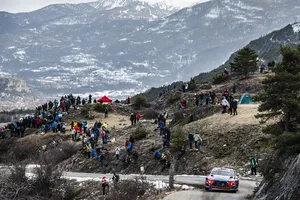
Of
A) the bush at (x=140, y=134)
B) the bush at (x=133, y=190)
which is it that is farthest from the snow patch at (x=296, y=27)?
the bush at (x=133, y=190)

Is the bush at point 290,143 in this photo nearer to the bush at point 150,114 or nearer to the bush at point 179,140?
the bush at point 179,140

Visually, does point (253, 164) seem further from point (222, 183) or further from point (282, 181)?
point (282, 181)

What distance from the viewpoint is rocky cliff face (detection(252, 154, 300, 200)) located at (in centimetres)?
1582

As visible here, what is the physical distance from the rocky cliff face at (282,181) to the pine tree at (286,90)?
14.4 ft

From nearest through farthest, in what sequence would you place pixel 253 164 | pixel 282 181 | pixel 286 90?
pixel 282 181 < pixel 286 90 < pixel 253 164

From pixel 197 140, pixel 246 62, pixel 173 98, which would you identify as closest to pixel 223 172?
pixel 197 140

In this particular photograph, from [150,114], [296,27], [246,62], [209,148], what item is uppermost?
[296,27]

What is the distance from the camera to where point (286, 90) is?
86.2 feet

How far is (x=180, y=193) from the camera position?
25.0 m

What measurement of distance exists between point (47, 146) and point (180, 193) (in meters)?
30.7

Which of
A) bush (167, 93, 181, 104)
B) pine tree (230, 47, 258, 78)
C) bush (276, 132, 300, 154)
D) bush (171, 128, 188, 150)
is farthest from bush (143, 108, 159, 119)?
bush (276, 132, 300, 154)

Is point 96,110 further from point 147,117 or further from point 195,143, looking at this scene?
point 195,143

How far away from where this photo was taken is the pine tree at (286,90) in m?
25.8

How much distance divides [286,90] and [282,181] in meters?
9.19
